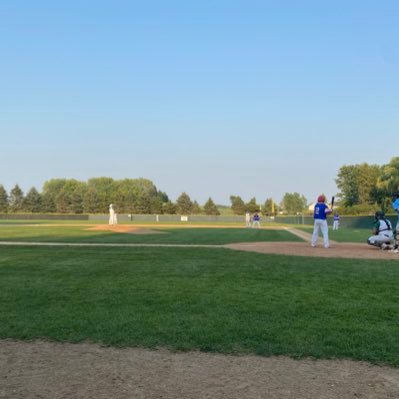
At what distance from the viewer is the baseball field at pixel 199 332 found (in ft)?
10.8

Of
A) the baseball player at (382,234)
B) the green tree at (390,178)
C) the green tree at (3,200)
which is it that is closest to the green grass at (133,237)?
the baseball player at (382,234)

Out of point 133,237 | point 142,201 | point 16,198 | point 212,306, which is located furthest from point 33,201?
point 212,306

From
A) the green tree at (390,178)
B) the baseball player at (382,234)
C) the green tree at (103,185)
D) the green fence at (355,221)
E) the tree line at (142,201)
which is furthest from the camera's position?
the green tree at (103,185)

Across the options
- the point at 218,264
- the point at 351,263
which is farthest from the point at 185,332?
the point at 351,263

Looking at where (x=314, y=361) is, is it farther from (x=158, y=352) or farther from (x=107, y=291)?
(x=107, y=291)

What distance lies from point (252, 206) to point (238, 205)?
5238mm

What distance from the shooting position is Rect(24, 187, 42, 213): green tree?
96.7 metres

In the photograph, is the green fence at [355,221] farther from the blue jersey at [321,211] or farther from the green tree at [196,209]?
the green tree at [196,209]

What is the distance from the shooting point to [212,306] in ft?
18.3

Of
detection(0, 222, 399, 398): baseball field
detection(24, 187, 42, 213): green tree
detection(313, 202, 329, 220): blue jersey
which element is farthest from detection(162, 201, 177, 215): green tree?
detection(0, 222, 399, 398): baseball field

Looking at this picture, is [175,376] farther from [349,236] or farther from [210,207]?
[210,207]

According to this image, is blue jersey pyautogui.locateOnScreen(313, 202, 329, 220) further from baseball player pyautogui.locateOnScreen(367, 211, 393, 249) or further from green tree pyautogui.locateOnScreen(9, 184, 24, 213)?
green tree pyautogui.locateOnScreen(9, 184, 24, 213)

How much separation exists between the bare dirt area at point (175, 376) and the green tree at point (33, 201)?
9921 centimetres

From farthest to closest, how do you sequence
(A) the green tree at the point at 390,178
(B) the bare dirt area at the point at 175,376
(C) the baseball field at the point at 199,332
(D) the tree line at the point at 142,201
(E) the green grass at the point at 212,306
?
(D) the tree line at the point at 142,201 → (A) the green tree at the point at 390,178 → (E) the green grass at the point at 212,306 → (C) the baseball field at the point at 199,332 → (B) the bare dirt area at the point at 175,376
